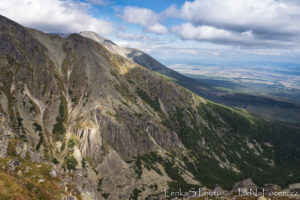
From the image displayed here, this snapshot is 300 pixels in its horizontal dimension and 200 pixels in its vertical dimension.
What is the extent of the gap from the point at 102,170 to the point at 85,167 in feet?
58.5

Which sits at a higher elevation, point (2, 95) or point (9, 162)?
point (2, 95)

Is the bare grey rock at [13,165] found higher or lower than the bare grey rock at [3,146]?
higher

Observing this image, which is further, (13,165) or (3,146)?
(3,146)

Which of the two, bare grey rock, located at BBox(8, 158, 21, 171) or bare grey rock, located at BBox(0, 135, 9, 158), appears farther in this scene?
bare grey rock, located at BBox(0, 135, 9, 158)

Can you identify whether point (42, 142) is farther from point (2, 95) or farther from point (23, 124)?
point (2, 95)

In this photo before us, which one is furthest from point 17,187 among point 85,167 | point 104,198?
point 85,167

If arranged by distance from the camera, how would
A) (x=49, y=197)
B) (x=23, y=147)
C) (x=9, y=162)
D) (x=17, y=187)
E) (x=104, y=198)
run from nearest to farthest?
(x=17, y=187) < (x=49, y=197) < (x=9, y=162) < (x=23, y=147) < (x=104, y=198)

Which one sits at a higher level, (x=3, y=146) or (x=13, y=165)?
(x=13, y=165)

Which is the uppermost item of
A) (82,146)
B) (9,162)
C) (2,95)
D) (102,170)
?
(2,95)

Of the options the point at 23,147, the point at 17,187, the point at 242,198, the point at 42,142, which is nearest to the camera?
the point at 17,187

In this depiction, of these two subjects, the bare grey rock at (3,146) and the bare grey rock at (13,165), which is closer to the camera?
the bare grey rock at (13,165)

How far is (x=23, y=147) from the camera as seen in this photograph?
352ft

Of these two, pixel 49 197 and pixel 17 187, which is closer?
pixel 17 187

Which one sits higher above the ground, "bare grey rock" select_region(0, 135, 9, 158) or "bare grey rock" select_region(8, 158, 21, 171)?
"bare grey rock" select_region(8, 158, 21, 171)
